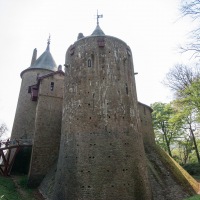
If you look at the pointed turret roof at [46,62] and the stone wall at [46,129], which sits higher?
the pointed turret roof at [46,62]

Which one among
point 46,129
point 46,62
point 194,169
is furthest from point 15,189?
point 194,169

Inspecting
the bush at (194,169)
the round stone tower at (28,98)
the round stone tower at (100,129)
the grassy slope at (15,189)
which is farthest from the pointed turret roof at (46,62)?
the bush at (194,169)

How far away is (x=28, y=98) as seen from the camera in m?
25.9

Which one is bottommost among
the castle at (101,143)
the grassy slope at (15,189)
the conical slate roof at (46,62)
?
the grassy slope at (15,189)

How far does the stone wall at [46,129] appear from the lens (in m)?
17.3

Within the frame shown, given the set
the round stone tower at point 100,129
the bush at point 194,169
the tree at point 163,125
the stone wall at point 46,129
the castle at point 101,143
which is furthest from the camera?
the tree at point 163,125

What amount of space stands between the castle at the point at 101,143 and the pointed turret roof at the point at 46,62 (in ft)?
41.3

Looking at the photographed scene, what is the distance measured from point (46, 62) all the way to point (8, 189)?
1835 cm

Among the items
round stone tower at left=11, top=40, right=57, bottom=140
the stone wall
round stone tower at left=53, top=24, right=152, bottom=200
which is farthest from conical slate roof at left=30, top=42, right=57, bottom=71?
round stone tower at left=53, top=24, right=152, bottom=200

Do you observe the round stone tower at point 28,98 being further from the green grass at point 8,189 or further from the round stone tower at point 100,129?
the round stone tower at point 100,129

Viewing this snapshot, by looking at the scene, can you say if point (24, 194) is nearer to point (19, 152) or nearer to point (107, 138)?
point (19, 152)

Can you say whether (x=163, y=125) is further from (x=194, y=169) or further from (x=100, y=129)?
(x=100, y=129)

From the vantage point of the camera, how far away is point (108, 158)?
11.7 metres

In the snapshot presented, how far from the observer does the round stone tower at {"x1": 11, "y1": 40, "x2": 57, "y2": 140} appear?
2394 centimetres
